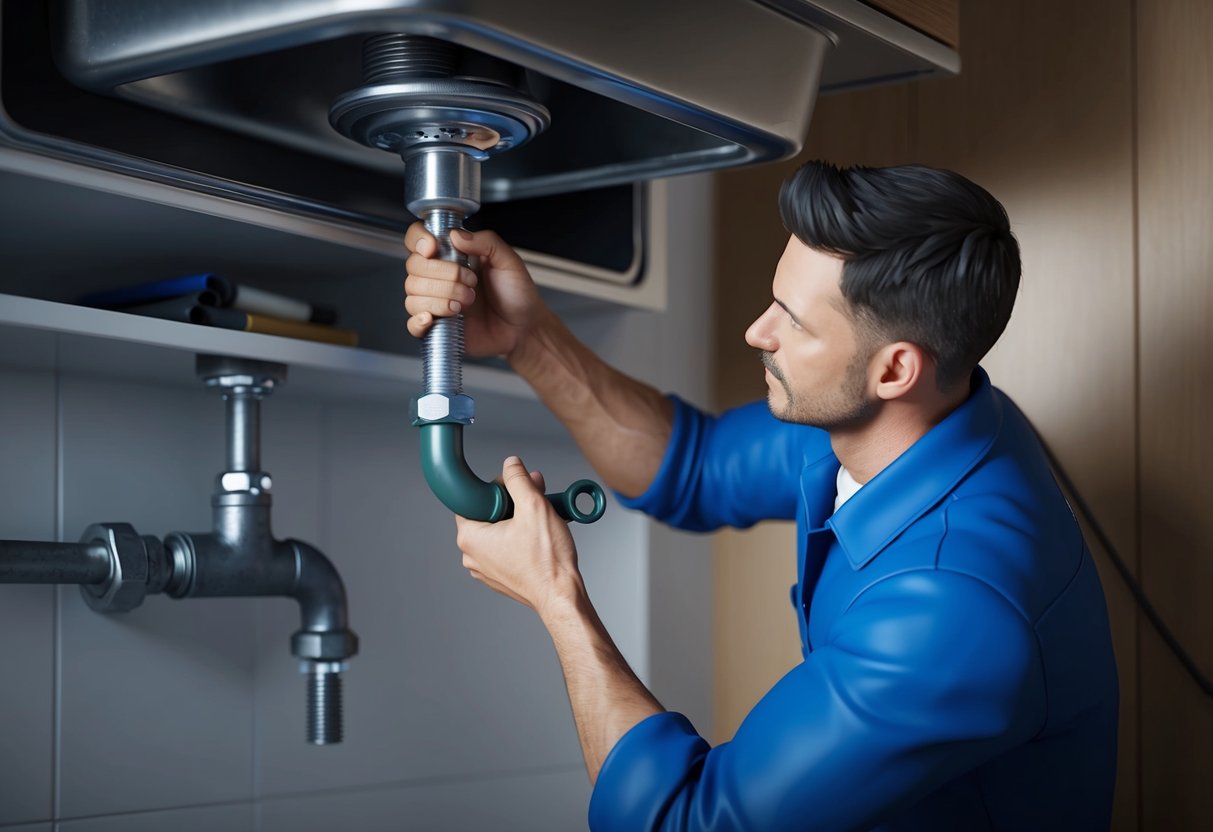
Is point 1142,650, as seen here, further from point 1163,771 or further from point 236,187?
point 236,187

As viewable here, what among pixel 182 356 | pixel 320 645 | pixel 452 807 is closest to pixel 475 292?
pixel 182 356

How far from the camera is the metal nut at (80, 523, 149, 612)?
892 mm

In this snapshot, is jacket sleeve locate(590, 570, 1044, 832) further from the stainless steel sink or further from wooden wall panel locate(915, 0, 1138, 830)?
wooden wall panel locate(915, 0, 1138, 830)

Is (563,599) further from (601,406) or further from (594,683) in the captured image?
(601,406)

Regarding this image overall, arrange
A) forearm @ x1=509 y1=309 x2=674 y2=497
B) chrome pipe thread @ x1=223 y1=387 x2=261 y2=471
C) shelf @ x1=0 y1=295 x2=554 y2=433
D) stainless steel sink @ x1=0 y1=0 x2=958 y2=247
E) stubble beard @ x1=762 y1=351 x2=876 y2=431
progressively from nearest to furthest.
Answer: stainless steel sink @ x1=0 y1=0 x2=958 y2=247 → shelf @ x1=0 y1=295 x2=554 y2=433 → stubble beard @ x1=762 y1=351 x2=876 y2=431 → chrome pipe thread @ x1=223 y1=387 x2=261 y2=471 → forearm @ x1=509 y1=309 x2=674 y2=497

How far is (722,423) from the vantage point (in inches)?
45.1

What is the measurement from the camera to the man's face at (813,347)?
87 centimetres

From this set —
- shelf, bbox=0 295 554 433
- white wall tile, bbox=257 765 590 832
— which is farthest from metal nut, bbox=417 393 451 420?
white wall tile, bbox=257 765 590 832

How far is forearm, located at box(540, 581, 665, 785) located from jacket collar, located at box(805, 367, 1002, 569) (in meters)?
0.18

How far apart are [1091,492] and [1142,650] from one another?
153mm

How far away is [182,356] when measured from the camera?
89cm

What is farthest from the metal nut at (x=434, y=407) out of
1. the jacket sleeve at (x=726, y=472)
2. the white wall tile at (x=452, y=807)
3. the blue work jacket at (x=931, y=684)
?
the white wall tile at (x=452, y=807)

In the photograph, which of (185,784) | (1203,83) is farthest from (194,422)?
(1203,83)

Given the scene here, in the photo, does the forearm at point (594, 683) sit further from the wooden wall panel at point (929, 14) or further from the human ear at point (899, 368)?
the wooden wall panel at point (929, 14)
